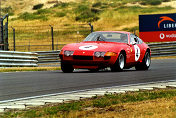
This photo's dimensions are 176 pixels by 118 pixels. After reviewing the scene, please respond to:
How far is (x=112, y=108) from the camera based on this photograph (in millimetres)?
6965

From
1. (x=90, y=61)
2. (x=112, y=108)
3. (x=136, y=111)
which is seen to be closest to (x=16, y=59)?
(x=90, y=61)

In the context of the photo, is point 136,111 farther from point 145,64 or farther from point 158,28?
point 158,28

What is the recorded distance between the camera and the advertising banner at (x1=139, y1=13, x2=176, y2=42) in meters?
32.8

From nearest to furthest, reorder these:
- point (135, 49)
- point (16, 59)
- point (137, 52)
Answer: point (135, 49) → point (137, 52) → point (16, 59)

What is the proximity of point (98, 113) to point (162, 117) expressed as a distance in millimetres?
922

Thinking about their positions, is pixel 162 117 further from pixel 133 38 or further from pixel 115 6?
pixel 115 6

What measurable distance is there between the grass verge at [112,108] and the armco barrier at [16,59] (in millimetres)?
11186

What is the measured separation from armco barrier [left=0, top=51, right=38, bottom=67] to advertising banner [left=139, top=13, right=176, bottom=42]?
14.0 meters

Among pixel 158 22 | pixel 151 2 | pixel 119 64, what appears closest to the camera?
pixel 119 64

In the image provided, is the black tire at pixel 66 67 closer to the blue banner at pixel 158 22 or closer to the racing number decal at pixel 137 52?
the racing number decal at pixel 137 52

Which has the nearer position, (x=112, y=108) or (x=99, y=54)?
(x=112, y=108)

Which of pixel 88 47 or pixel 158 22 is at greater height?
pixel 158 22

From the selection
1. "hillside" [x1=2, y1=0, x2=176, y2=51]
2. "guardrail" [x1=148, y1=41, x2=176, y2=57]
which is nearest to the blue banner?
"guardrail" [x1=148, y1=41, x2=176, y2=57]

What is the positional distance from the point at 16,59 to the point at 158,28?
15921 mm
